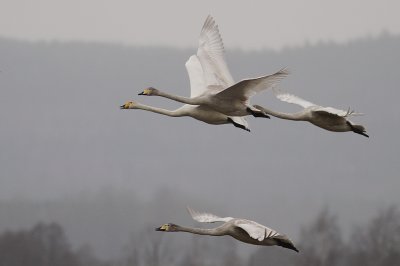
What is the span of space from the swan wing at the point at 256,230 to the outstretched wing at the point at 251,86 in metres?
1.88

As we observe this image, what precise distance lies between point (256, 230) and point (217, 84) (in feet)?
14.5

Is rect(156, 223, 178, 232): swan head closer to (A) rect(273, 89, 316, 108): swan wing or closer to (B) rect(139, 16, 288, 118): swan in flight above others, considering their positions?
(B) rect(139, 16, 288, 118): swan in flight above others

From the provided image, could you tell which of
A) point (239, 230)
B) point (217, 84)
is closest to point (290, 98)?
point (217, 84)

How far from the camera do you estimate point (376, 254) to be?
114 ft

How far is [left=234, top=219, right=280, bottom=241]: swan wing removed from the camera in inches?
570

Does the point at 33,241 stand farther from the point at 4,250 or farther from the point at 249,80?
the point at 249,80

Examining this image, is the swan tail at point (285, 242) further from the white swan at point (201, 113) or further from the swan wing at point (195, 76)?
the swan wing at point (195, 76)

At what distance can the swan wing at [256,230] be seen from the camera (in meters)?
14.5

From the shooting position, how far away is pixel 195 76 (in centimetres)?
2020

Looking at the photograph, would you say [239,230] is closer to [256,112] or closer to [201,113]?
[256,112]

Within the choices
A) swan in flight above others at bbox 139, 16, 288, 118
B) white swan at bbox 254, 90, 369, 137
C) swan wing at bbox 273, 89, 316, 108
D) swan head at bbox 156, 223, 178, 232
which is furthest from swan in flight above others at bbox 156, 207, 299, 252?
swan wing at bbox 273, 89, 316, 108

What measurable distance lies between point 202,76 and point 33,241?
63.3 ft

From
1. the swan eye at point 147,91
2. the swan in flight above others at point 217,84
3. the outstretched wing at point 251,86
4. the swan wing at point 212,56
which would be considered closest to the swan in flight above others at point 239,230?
the swan in flight above others at point 217,84

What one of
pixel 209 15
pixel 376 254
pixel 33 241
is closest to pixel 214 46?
pixel 209 15
